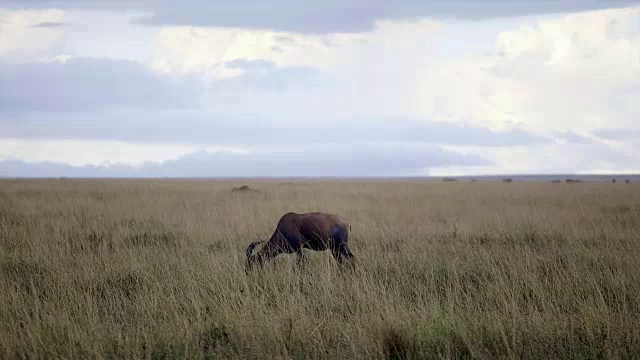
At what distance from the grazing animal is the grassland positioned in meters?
0.31

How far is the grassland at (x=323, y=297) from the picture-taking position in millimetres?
5137

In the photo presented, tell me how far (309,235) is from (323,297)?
2.25 metres

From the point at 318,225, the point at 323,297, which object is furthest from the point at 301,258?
the point at 323,297

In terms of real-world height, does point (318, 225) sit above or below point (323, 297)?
above

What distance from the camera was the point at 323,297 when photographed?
6.70m

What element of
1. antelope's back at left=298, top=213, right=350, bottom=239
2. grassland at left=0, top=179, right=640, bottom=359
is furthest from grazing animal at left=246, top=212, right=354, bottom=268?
grassland at left=0, top=179, right=640, bottom=359

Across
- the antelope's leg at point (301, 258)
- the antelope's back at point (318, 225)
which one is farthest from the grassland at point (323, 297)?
the antelope's back at point (318, 225)

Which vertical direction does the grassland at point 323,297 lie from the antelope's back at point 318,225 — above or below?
below

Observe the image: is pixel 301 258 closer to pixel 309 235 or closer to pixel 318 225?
pixel 309 235

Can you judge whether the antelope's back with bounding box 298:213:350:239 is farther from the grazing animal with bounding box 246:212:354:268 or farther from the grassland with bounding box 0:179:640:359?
the grassland with bounding box 0:179:640:359

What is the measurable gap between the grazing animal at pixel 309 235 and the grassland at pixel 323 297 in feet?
1.01

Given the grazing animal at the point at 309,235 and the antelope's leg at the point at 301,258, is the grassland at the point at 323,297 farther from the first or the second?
the grazing animal at the point at 309,235

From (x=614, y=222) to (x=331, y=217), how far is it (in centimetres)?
912

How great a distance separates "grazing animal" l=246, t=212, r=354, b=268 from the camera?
8789 millimetres
